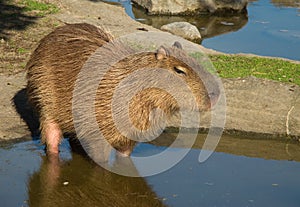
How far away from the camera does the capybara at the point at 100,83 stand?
4.82 m

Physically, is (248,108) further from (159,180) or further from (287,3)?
(287,3)

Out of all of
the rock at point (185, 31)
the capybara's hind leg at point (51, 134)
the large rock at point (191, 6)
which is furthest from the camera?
the large rock at point (191, 6)

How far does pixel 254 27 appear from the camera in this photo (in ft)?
40.8

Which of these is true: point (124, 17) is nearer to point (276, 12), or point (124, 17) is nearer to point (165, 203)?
point (276, 12)

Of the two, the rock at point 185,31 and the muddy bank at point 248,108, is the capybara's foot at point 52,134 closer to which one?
the muddy bank at point 248,108

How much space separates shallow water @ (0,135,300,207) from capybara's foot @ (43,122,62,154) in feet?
0.53

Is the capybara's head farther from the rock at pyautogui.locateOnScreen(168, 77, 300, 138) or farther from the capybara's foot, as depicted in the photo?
the rock at pyautogui.locateOnScreen(168, 77, 300, 138)

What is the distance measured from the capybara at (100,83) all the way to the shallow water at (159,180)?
0.99 feet

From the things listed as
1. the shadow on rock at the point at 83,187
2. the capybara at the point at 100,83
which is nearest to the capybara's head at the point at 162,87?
the capybara at the point at 100,83

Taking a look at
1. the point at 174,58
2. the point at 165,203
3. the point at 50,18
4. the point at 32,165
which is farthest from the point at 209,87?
the point at 50,18

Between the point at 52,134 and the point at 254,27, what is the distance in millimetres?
7826

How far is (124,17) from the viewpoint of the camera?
11664 mm

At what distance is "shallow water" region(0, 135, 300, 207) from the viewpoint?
15.8 feet

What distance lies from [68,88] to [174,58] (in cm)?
101
